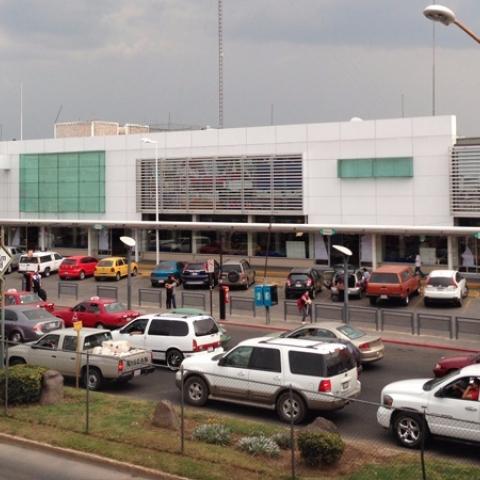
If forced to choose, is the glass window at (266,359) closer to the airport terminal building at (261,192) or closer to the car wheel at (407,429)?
the car wheel at (407,429)

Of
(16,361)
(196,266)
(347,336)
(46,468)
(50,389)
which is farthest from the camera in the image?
(196,266)

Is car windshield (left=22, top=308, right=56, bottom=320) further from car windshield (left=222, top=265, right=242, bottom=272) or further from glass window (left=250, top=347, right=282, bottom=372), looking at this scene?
car windshield (left=222, top=265, right=242, bottom=272)

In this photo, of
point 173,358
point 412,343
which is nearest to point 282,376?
point 173,358

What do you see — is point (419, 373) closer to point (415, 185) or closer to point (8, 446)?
point (8, 446)

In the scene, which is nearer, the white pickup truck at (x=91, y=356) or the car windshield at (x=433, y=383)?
the car windshield at (x=433, y=383)

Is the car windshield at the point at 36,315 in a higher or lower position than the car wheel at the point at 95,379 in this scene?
higher

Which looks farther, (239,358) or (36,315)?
(36,315)

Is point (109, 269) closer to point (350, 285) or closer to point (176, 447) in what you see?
point (350, 285)

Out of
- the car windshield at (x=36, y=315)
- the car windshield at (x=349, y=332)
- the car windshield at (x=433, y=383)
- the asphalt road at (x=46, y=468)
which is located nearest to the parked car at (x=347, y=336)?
the car windshield at (x=349, y=332)

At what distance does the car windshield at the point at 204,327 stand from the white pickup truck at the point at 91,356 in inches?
90.9

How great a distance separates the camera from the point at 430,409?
13320mm

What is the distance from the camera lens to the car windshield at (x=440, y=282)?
34.6 m

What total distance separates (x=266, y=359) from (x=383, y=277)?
2009 cm

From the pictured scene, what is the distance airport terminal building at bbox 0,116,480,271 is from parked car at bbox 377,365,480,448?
28641 mm
